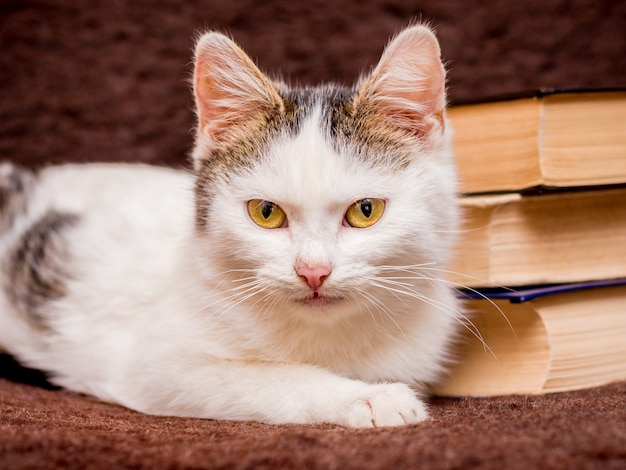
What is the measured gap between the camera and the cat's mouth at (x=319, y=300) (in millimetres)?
1112

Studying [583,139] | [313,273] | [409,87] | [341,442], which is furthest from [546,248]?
[341,442]

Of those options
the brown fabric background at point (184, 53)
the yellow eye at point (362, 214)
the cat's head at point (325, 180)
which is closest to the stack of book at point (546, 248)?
the cat's head at point (325, 180)

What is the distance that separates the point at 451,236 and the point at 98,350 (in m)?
0.77

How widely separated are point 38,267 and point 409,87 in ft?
3.22

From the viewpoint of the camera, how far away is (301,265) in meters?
1.07

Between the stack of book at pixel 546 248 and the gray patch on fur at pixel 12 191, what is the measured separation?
114 cm

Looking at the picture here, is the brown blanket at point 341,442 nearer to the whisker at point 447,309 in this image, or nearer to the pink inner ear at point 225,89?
the whisker at point 447,309

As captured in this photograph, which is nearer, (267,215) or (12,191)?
(267,215)

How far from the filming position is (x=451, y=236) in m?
1.30

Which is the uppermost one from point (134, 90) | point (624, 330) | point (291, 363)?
point (134, 90)

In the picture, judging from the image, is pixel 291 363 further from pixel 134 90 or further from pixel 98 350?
pixel 134 90

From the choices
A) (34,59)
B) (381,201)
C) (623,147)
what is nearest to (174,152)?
(34,59)

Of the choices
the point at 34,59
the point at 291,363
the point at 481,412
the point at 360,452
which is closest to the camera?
the point at 360,452

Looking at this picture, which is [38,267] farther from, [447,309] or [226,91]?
[447,309]
